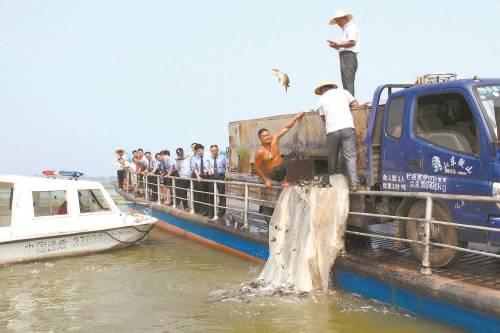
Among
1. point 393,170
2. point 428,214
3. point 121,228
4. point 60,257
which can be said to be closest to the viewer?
point 428,214

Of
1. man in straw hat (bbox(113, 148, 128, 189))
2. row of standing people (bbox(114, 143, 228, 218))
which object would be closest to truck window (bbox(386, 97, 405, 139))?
row of standing people (bbox(114, 143, 228, 218))

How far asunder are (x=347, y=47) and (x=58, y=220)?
6.63m

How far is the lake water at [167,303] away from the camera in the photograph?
19.8ft

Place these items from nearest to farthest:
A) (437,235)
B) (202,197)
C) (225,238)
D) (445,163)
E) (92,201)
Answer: (445,163)
(437,235)
(225,238)
(92,201)
(202,197)

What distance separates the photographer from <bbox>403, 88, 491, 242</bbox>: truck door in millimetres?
5598

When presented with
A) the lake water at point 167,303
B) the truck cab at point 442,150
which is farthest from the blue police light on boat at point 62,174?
the truck cab at point 442,150

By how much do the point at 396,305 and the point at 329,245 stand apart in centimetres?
110

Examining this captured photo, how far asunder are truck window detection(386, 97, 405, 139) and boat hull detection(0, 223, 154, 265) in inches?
264

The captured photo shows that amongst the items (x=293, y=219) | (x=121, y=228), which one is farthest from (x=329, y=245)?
(x=121, y=228)

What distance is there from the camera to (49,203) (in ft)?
34.3

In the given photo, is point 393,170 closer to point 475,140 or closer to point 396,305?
point 475,140

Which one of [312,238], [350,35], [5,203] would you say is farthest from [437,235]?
[5,203]

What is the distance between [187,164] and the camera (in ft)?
44.0

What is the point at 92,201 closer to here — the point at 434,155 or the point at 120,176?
the point at 434,155
